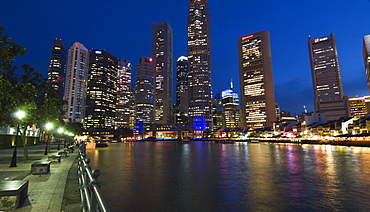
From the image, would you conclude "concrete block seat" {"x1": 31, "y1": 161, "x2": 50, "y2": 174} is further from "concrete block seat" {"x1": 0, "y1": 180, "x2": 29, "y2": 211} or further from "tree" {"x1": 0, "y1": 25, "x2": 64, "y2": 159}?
"concrete block seat" {"x1": 0, "y1": 180, "x2": 29, "y2": 211}

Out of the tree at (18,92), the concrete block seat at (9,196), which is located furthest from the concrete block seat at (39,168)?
the concrete block seat at (9,196)

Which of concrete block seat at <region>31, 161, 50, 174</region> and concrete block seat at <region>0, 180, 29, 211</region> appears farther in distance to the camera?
concrete block seat at <region>31, 161, 50, 174</region>

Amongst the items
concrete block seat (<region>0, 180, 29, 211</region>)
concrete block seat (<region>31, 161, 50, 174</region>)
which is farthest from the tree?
concrete block seat (<region>0, 180, 29, 211</region>)

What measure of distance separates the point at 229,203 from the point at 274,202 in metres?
2.20

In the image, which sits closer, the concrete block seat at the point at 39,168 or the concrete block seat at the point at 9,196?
the concrete block seat at the point at 9,196

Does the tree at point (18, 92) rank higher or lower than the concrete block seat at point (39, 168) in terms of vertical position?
higher

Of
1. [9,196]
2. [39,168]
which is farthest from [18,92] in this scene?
[9,196]

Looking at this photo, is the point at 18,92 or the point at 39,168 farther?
the point at 18,92

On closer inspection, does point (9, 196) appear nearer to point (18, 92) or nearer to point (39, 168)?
point (39, 168)

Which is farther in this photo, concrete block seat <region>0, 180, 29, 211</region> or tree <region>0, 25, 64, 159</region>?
tree <region>0, 25, 64, 159</region>

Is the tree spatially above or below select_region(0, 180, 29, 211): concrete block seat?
above

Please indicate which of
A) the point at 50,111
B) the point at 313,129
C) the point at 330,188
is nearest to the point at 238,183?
the point at 330,188

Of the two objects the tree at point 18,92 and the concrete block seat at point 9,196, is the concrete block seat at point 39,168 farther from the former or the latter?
the concrete block seat at point 9,196

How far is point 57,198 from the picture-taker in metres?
8.21
